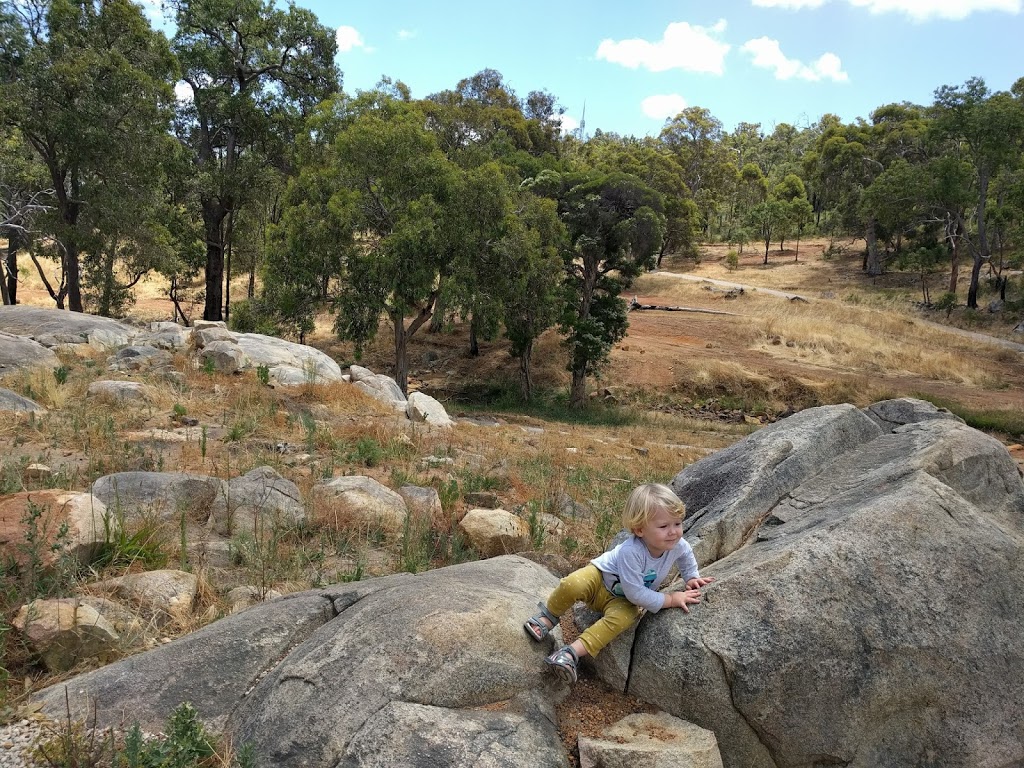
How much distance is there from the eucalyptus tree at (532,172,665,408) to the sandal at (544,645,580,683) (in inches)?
830

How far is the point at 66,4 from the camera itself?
64.2 feet

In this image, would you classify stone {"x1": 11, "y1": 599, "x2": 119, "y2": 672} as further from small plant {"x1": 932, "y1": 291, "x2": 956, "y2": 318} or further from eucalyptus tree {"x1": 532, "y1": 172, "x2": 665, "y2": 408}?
small plant {"x1": 932, "y1": 291, "x2": 956, "y2": 318}

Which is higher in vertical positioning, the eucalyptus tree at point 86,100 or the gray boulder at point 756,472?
the eucalyptus tree at point 86,100

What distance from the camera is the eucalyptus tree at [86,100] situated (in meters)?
18.9

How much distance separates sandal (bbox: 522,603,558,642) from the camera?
131 inches

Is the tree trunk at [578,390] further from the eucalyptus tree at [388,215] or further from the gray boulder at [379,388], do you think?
the gray boulder at [379,388]

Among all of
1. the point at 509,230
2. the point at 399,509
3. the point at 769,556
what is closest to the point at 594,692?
the point at 769,556

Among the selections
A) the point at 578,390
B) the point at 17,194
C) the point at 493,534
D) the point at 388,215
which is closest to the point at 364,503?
the point at 493,534

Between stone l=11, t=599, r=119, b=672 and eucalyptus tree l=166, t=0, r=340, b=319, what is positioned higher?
eucalyptus tree l=166, t=0, r=340, b=319

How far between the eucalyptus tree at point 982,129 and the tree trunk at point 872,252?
27.6 ft

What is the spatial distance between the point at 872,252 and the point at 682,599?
160ft

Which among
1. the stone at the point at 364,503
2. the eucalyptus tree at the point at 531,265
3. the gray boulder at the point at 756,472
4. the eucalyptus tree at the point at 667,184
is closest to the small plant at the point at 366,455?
the stone at the point at 364,503

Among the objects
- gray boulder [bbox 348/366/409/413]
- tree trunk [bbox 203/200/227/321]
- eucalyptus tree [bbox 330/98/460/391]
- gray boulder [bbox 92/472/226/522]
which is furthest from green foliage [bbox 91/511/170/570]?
tree trunk [bbox 203/200/227/321]

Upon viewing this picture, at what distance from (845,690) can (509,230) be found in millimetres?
19022
